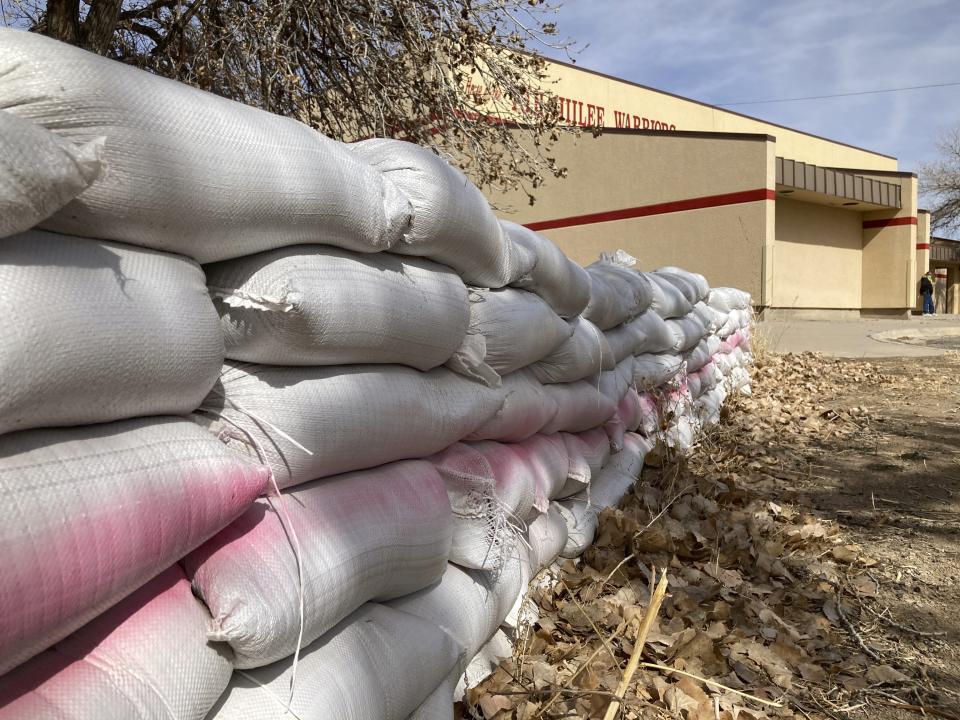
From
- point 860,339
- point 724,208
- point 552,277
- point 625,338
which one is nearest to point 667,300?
point 625,338

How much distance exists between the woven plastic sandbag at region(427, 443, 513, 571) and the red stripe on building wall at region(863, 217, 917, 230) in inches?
796

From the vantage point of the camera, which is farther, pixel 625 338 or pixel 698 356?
pixel 698 356

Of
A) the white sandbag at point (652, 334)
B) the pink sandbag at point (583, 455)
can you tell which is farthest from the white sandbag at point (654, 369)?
the pink sandbag at point (583, 455)

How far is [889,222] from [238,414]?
20925 millimetres

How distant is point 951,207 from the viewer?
28.1 m

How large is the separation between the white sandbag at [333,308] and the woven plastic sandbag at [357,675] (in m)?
0.47

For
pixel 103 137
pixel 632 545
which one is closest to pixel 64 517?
pixel 103 137

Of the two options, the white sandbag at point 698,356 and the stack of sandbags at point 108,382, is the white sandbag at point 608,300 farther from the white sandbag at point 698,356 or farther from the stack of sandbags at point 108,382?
the stack of sandbags at point 108,382

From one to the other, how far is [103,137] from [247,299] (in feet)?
1.18

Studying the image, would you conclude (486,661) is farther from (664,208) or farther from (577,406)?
(664,208)

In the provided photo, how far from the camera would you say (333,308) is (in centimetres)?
129

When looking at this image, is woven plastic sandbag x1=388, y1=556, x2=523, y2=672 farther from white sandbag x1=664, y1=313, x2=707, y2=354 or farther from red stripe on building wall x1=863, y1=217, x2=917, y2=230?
red stripe on building wall x1=863, y1=217, x2=917, y2=230

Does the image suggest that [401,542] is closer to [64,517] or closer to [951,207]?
[64,517]

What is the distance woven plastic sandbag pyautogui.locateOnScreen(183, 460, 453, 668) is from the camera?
3.29ft
